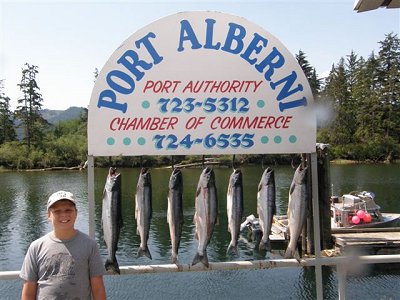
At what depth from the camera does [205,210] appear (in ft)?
14.7

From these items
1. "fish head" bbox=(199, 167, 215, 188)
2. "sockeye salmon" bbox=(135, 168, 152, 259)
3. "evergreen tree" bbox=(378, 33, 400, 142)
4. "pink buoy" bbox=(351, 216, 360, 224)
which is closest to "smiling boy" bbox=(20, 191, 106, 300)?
"sockeye salmon" bbox=(135, 168, 152, 259)

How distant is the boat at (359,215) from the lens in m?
17.1

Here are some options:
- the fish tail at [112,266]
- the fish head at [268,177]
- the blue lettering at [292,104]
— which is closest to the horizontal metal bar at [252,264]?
the fish tail at [112,266]

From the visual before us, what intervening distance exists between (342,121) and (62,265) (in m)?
69.6

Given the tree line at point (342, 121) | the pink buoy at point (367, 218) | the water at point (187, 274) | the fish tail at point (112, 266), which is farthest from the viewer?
the tree line at point (342, 121)

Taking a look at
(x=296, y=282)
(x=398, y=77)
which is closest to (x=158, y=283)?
(x=296, y=282)

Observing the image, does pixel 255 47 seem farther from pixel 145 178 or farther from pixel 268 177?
pixel 145 178

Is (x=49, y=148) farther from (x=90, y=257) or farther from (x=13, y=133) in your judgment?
(x=90, y=257)

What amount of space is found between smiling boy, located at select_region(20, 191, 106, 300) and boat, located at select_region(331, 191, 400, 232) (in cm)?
1461

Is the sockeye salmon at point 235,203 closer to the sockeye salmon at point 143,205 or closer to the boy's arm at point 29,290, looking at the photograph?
the sockeye salmon at point 143,205

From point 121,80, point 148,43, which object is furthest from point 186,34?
point 121,80

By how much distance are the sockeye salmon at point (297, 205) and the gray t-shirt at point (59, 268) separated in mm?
2155

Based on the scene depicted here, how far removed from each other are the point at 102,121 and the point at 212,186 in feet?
3.96

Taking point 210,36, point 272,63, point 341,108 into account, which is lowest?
point 272,63
